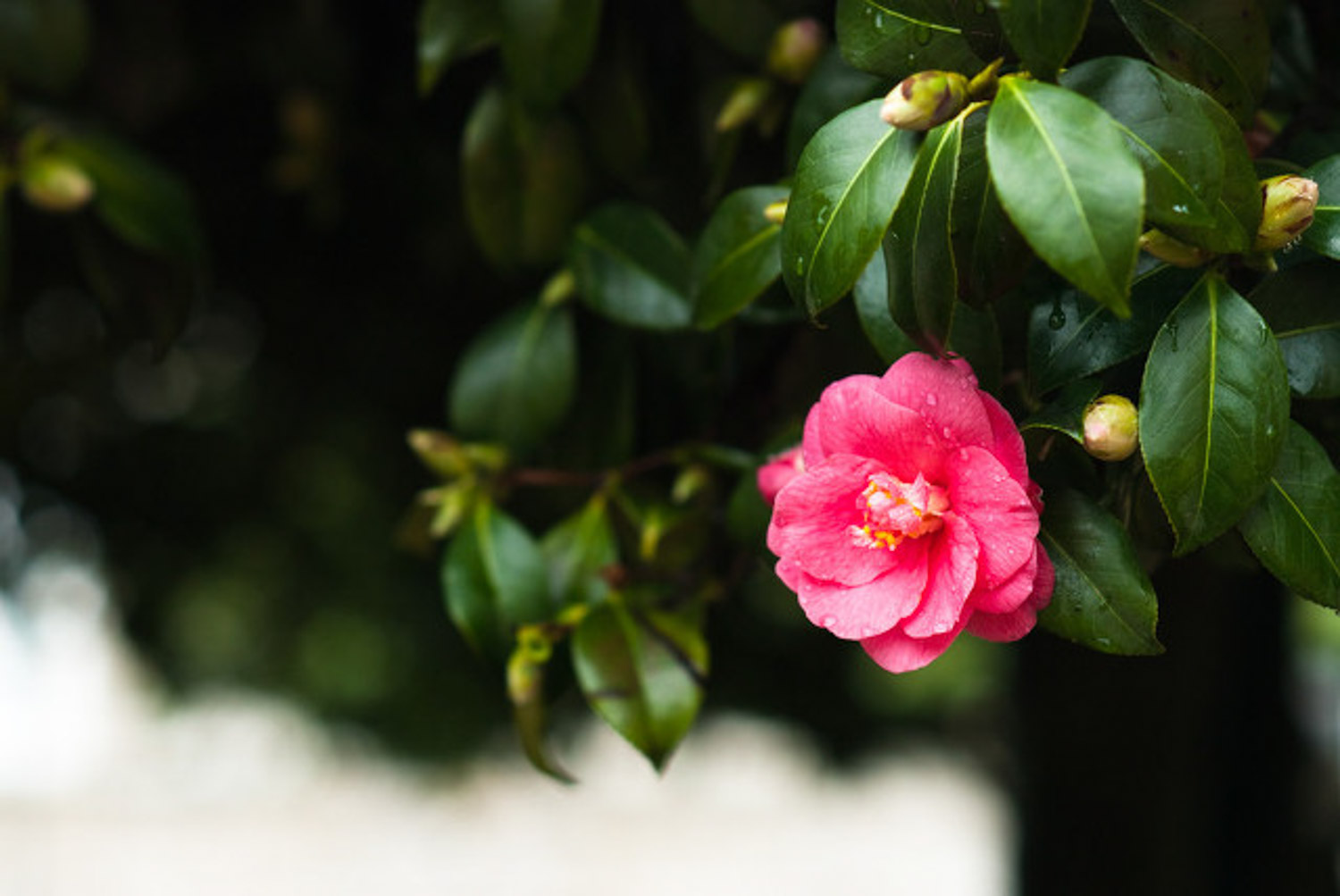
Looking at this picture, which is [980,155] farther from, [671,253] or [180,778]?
[180,778]

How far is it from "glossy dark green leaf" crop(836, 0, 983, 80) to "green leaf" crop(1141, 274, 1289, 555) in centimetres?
17

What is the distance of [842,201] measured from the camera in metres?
0.61

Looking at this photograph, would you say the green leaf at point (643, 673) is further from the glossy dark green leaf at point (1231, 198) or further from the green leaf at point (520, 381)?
the glossy dark green leaf at point (1231, 198)

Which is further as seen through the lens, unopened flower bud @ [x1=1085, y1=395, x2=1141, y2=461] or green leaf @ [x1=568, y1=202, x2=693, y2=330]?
green leaf @ [x1=568, y1=202, x2=693, y2=330]

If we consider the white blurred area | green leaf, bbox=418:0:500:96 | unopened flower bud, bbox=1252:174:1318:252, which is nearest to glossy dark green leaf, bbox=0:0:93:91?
green leaf, bbox=418:0:500:96

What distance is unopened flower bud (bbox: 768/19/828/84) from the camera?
2.80 feet

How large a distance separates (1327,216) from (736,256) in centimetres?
31

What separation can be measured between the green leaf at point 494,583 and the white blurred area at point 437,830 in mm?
2246

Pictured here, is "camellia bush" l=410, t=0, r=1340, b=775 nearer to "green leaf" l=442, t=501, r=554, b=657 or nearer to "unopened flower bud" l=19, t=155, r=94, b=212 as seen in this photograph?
"green leaf" l=442, t=501, r=554, b=657

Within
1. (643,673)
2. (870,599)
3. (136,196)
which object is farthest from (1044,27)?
(136,196)

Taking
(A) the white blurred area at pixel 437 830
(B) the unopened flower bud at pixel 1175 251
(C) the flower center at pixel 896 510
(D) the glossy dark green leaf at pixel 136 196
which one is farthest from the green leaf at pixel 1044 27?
(A) the white blurred area at pixel 437 830

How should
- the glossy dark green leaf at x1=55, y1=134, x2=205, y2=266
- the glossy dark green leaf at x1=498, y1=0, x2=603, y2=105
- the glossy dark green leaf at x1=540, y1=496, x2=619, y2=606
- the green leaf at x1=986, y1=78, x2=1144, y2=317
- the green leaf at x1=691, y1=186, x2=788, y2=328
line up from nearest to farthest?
the green leaf at x1=986, y1=78, x2=1144, y2=317 → the green leaf at x1=691, y1=186, x2=788, y2=328 → the glossy dark green leaf at x1=498, y1=0, x2=603, y2=105 → the glossy dark green leaf at x1=540, y1=496, x2=619, y2=606 → the glossy dark green leaf at x1=55, y1=134, x2=205, y2=266

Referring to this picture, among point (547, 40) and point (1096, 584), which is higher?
point (547, 40)

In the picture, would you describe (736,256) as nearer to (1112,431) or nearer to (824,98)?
(824,98)
